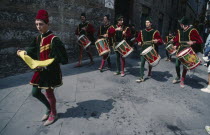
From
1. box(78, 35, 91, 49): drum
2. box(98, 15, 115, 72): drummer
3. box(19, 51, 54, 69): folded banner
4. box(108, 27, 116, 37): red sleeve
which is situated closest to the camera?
box(19, 51, 54, 69): folded banner

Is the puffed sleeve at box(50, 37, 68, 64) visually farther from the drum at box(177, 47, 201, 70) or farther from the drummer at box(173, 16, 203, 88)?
the drummer at box(173, 16, 203, 88)

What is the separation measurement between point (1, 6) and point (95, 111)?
13.6ft

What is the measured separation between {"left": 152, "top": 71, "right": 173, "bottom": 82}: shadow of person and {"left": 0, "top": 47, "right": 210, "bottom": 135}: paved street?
111 mm

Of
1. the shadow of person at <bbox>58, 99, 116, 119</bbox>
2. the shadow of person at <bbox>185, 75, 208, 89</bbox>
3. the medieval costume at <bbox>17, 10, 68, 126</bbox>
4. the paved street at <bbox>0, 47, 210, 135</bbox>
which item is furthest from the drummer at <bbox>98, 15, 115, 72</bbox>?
the medieval costume at <bbox>17, 10, 68, 126</bbox>

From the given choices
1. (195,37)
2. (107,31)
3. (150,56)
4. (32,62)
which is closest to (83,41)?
(107,31)

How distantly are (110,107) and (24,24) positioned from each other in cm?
403

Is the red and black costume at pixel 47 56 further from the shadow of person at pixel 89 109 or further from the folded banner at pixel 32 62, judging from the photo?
the shadow of person at pixel 89 109

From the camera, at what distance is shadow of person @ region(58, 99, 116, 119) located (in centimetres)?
352

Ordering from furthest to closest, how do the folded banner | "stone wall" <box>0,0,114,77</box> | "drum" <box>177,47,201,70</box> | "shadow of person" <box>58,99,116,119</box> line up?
"stone wall" <box>0,0,114,77</box> → "drum" <box>177,47,201,70</box> → "shadow of person" <box>58,99,116,119</box> → the folded banner

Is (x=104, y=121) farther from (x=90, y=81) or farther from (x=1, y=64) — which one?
(x=1, y=64)

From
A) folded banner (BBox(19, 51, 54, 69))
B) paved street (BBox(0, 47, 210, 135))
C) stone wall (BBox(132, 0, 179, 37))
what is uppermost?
stone wall (BBox(132, 0, 179, 37))

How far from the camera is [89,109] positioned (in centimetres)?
376

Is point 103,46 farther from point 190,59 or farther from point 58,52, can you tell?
point 58,52

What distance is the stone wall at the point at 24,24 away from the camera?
529 centimetres
